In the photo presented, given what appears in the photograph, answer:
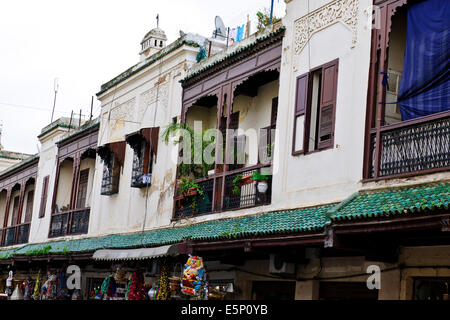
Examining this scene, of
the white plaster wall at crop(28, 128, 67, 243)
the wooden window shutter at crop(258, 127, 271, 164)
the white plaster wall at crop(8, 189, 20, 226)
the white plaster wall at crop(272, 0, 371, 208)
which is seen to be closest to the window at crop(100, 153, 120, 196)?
the white plaster wall at crop(28, 128, 67, 243)

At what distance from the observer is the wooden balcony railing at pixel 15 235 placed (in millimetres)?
27031

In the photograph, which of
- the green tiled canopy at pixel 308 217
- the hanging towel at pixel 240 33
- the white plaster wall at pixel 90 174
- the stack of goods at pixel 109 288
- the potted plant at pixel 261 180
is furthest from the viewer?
the white plaster wall at pixel 90 174

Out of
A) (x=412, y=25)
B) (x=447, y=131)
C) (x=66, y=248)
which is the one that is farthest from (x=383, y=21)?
(x=66, y=248)

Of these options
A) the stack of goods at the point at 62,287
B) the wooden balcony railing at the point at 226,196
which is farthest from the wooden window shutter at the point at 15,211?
the wooden balcony railing at the point at 226,196

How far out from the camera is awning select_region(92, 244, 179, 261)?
45.6 ft

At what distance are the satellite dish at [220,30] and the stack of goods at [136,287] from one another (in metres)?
6.30

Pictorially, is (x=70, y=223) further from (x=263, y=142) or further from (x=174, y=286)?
(x=263, y=142)

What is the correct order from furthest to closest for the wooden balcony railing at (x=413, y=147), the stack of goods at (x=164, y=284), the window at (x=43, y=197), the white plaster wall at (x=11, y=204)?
the white plaster wall at (x=11, y=204)
the window at (x=43, y=197)
the stack of goods at (x=164, y=284)
the wooden balcony railing at (x=413, y=147)

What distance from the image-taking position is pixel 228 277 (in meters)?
14.8

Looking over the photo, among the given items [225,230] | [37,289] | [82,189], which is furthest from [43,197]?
[225,230]

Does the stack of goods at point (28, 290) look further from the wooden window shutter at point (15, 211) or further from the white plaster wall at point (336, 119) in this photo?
the white plaster wall at point (336, 119)

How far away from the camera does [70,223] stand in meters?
22.7

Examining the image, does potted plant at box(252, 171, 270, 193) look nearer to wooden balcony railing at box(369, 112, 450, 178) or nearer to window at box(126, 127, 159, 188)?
wooden balcony railing at box(369, 112, 450, 178)

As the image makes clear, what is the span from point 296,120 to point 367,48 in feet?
6.57
